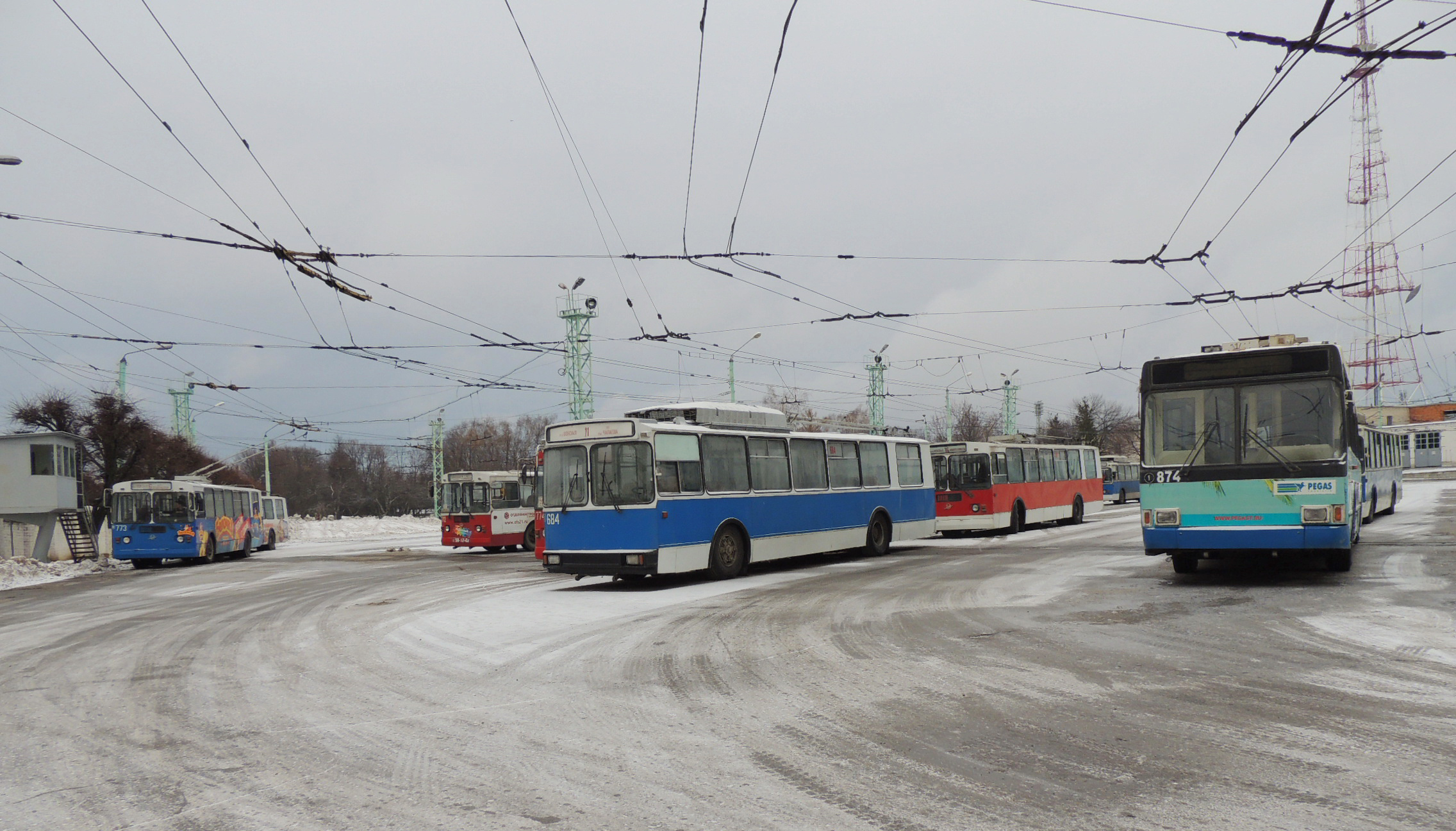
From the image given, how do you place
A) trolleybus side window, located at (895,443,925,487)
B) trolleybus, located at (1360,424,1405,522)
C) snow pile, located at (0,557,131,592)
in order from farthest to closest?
snow pile, located at (0,557,131,592), trolleybus side window, located at (895,443,925,487), trolleybus, located at (1360,424,1405,522)

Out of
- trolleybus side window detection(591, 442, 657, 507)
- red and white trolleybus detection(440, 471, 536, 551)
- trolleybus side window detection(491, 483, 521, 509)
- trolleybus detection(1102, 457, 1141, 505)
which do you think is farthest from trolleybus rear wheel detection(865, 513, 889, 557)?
trolleybus detection(1102, 457, 1141, 505)

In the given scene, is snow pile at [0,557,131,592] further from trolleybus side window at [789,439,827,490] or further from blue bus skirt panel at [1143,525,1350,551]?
blue bus skirt panel at [1143,525,1350,551]

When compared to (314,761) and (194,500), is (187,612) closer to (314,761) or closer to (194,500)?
(314,761)

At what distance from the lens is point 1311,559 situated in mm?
14828

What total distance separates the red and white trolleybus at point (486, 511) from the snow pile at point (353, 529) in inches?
836

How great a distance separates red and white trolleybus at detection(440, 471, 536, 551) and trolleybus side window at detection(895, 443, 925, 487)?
41.2 feet

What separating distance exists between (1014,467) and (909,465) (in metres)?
6.42

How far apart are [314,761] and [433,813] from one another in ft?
4.37

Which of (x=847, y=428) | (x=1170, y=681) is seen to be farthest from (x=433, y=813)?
(x=847, y=428)

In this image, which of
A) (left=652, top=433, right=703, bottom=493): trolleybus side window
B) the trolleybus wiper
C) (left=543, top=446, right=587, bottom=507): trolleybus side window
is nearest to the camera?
the trolleybus wiper

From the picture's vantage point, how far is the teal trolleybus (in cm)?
1153

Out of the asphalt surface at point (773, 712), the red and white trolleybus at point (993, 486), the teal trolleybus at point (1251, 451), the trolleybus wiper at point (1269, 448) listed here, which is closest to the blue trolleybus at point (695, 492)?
the asphalt surface at point (773, 712)

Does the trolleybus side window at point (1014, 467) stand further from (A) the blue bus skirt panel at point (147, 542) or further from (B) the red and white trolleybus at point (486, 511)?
(A) the blue bus skirt panel at point (147, 542)

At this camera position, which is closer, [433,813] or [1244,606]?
[433,813]
